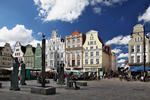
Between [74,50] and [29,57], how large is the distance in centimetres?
2094

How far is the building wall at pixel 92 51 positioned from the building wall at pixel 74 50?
1.63 metres

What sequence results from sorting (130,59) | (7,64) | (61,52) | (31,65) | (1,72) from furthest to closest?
1. (7,64)
2. (31,65)
3. (61,52)
4. (130,59)
5. (1,72)

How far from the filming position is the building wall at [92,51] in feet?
171

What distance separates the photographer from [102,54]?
5197cm

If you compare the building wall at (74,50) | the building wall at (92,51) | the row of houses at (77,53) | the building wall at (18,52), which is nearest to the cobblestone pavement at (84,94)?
the row of houses at (77,53)

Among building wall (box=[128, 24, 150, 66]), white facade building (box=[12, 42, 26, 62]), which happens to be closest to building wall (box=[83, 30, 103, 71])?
building wall (box=[128, 24, 150, 66])

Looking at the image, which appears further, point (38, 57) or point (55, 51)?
point (38, 57)

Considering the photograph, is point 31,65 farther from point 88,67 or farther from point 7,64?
point 88,67

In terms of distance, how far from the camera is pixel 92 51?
53.1 m

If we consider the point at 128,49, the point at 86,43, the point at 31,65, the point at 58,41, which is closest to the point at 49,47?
the point at 58,41

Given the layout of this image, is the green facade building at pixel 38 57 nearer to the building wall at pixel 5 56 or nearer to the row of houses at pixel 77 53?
the row of houses at pixel 77 53

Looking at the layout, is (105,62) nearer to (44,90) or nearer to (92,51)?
(92,51)

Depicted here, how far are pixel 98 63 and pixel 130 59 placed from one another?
38.6 feet

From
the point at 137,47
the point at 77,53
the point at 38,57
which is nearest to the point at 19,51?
the point at 38,57
